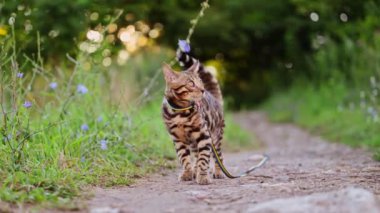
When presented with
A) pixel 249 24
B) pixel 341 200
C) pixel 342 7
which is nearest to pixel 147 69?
pixel 342 7

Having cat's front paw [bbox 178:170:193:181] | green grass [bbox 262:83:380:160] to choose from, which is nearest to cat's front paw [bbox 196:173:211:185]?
cat's front paw [bbox 178:170:193:181]

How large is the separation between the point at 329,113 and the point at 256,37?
11403 mm

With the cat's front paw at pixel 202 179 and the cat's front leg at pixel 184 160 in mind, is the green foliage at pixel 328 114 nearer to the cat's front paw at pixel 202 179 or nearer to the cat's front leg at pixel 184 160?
the cat's front leg at pixel 184 160

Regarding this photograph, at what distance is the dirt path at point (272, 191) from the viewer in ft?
12.3

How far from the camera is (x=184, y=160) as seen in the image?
5.85 m

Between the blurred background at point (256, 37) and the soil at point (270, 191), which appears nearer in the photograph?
the soil at point (270, 191)

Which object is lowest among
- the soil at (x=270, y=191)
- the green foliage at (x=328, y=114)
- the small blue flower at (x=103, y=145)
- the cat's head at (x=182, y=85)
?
the soil at (x=270, y=191)

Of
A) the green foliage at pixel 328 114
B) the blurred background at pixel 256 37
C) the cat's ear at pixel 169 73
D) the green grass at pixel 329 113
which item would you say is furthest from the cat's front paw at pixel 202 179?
the blurred background at pixel 256 37

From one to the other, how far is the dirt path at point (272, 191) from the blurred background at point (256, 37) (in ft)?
15.9

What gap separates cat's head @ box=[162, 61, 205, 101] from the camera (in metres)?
5.49

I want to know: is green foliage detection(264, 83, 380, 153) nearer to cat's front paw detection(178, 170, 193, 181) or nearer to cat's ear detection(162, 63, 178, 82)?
cat's front paw detection(178, 170, 193, 181)

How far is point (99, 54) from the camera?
7598mm

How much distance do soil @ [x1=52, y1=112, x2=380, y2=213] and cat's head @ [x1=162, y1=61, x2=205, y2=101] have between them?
724 millimetres

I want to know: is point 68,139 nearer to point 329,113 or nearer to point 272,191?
point 272,191
